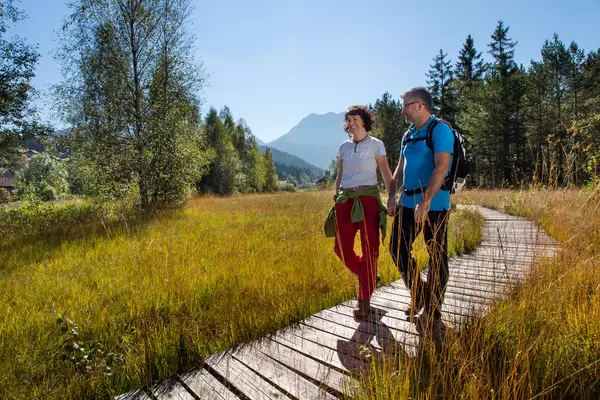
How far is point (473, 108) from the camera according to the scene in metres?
30.5

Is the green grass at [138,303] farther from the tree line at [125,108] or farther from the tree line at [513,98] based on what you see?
the tree line at [513,98]

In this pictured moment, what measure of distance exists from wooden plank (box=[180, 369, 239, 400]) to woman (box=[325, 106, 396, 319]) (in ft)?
4.64

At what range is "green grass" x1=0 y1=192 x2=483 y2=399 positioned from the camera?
2.00 m

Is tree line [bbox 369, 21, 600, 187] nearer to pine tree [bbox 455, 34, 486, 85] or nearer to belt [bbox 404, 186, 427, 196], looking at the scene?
pine tree [bbox 455, 34, 486, 85]

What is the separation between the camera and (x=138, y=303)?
2951 mm

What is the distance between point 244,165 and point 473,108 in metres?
32.0

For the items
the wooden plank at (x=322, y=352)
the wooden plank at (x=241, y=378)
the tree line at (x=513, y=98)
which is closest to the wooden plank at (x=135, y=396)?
the wooden plank at (x=241, y=378)

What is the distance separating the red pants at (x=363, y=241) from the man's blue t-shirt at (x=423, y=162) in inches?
12.9

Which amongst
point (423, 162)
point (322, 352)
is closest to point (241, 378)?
point (322, 352)

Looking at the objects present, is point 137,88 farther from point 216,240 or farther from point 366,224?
point 366,224

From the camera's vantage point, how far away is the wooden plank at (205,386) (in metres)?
1.73

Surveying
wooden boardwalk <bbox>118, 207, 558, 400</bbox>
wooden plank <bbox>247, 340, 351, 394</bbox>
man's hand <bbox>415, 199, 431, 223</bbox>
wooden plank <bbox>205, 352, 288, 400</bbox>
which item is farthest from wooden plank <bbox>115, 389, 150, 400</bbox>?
man's hand <bbox>415, 199, 431, 223</bbox>

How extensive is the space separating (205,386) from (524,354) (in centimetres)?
181

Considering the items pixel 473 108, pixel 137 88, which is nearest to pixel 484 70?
pixel 473 108
